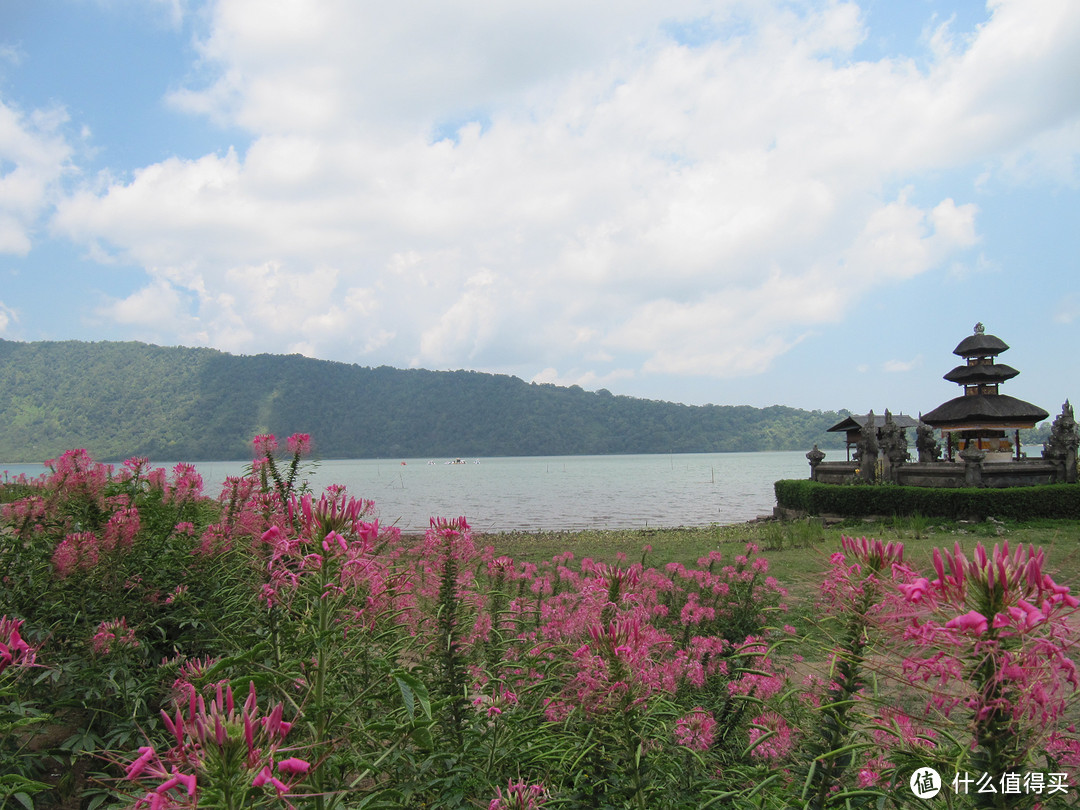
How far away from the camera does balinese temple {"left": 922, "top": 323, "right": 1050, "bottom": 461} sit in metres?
23.6

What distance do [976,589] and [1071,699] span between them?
26cm

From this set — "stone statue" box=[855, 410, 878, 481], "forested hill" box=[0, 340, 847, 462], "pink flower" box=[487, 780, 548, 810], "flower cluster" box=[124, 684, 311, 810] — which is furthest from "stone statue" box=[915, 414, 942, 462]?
"forested hill" box=[0, 340, 847, 462]

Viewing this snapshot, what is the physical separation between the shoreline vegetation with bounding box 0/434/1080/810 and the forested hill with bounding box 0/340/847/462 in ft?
206

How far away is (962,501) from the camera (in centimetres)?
1797

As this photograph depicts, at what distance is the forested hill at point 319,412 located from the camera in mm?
84625

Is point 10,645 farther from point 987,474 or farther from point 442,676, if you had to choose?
point 987,474

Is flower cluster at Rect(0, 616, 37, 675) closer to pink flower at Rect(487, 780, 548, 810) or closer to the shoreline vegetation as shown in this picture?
the shoreline vegetation

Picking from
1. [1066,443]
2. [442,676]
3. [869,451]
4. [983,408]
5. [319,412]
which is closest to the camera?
[442,676]

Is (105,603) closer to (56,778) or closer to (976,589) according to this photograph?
(56,778)

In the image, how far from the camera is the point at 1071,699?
45.4 inches

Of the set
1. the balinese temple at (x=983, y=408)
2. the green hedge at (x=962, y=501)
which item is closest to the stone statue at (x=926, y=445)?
the balinese temple at (x=983, y=408)

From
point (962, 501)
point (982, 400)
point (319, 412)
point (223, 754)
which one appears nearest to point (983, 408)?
point (982, 400)

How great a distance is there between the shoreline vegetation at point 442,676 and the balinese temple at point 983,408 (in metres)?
24.4

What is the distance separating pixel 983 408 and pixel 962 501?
804cm
